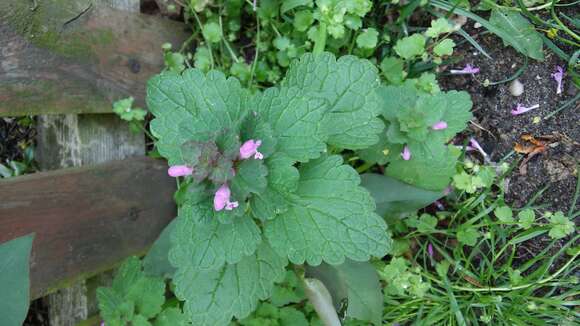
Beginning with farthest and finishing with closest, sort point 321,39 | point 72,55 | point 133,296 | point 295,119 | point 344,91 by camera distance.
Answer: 1. point 321,39
2. point 133,296
3. point 72,55
4. point 344,91
5. point 295,119

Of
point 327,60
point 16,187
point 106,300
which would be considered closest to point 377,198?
point 327,60

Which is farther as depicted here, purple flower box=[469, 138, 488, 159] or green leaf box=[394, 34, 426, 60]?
purple flower box=[469, 138, 488, 159]

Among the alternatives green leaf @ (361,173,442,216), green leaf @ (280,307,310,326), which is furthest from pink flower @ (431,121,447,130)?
green leaf @ (280,307,310,326)

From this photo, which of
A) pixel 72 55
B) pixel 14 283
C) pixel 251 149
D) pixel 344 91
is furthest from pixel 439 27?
pixel 14 283

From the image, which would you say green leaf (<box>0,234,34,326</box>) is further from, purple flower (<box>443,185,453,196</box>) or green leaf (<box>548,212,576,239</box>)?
green leaf (<box>548,212,576,239</box>)

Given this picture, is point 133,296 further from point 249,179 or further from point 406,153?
point 406,153

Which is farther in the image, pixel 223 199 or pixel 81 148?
pixel 81 148
